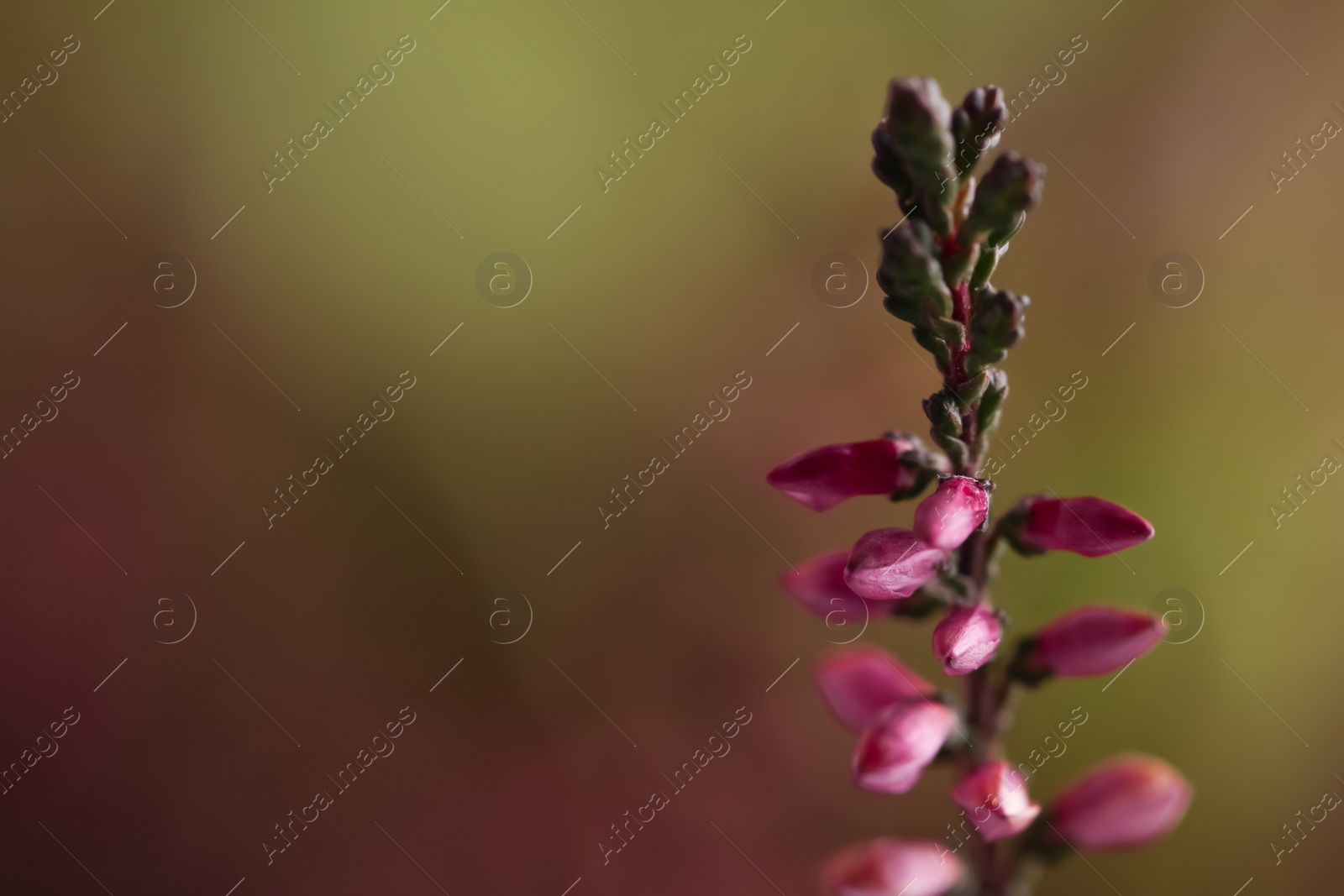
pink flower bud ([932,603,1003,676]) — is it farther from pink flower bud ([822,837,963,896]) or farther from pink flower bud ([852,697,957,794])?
pink flower bud ([822,837,963,896])

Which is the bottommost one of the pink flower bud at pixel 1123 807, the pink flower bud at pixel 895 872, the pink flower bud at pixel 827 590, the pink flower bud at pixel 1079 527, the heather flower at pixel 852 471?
the pink flower bud at pixel 1123 807

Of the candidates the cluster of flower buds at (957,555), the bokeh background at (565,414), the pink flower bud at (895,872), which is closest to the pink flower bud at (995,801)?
the cluster of flower buds at (957,555)

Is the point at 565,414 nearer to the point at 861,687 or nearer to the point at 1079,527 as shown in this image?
the point at 861,687

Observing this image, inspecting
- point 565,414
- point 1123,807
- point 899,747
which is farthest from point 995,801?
point 565,414

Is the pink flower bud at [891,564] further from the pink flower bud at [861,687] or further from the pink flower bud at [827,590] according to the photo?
the pink flower bud at [861,687]

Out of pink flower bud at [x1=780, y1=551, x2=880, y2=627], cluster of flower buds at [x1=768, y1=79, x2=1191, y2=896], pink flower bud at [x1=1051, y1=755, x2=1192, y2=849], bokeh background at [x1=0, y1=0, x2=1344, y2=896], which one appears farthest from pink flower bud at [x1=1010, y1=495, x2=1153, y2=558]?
bokeh background at [x1=0, y1=0, x2=1344, y2=896]

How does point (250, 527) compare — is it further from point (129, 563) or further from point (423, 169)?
point (423, 169)
